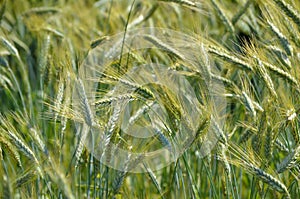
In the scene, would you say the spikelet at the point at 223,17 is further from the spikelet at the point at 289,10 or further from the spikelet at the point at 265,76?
the spikelet at the point at 265,76

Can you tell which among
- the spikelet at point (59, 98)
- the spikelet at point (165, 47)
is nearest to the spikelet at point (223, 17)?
the spikelet at point (165, 47)

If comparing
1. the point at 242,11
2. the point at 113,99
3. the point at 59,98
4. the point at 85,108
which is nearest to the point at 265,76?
the point at 113,99

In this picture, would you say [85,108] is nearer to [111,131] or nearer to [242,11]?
[111,131]

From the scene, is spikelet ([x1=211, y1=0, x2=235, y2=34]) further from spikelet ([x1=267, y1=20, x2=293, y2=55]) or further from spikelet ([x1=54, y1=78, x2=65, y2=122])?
spikelet ([x1=54, y1=78, x2=65, y2=122])

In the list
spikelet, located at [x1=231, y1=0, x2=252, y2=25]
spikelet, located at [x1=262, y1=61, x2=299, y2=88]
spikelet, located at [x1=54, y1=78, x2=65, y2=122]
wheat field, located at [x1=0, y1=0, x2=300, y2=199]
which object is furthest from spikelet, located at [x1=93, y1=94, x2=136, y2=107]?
spikelet, located at [x1=231, y1=0, x2=252, y2=25]

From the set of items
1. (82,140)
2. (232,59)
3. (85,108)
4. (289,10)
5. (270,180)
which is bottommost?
(270,180)

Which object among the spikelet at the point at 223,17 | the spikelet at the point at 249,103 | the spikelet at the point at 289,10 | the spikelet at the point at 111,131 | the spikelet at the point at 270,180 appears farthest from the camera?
the spikelet at the point at 223,17

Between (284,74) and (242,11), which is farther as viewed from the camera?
(242,11)

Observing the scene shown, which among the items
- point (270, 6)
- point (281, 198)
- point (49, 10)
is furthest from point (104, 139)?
point (49, 10)

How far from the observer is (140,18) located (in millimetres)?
3447

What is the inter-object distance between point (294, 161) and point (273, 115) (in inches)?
9.4

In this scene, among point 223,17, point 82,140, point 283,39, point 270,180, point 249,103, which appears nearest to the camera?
point 270,180

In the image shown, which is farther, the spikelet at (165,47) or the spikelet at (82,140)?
the spikelet at (165,47)

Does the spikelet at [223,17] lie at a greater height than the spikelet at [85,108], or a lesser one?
greater
